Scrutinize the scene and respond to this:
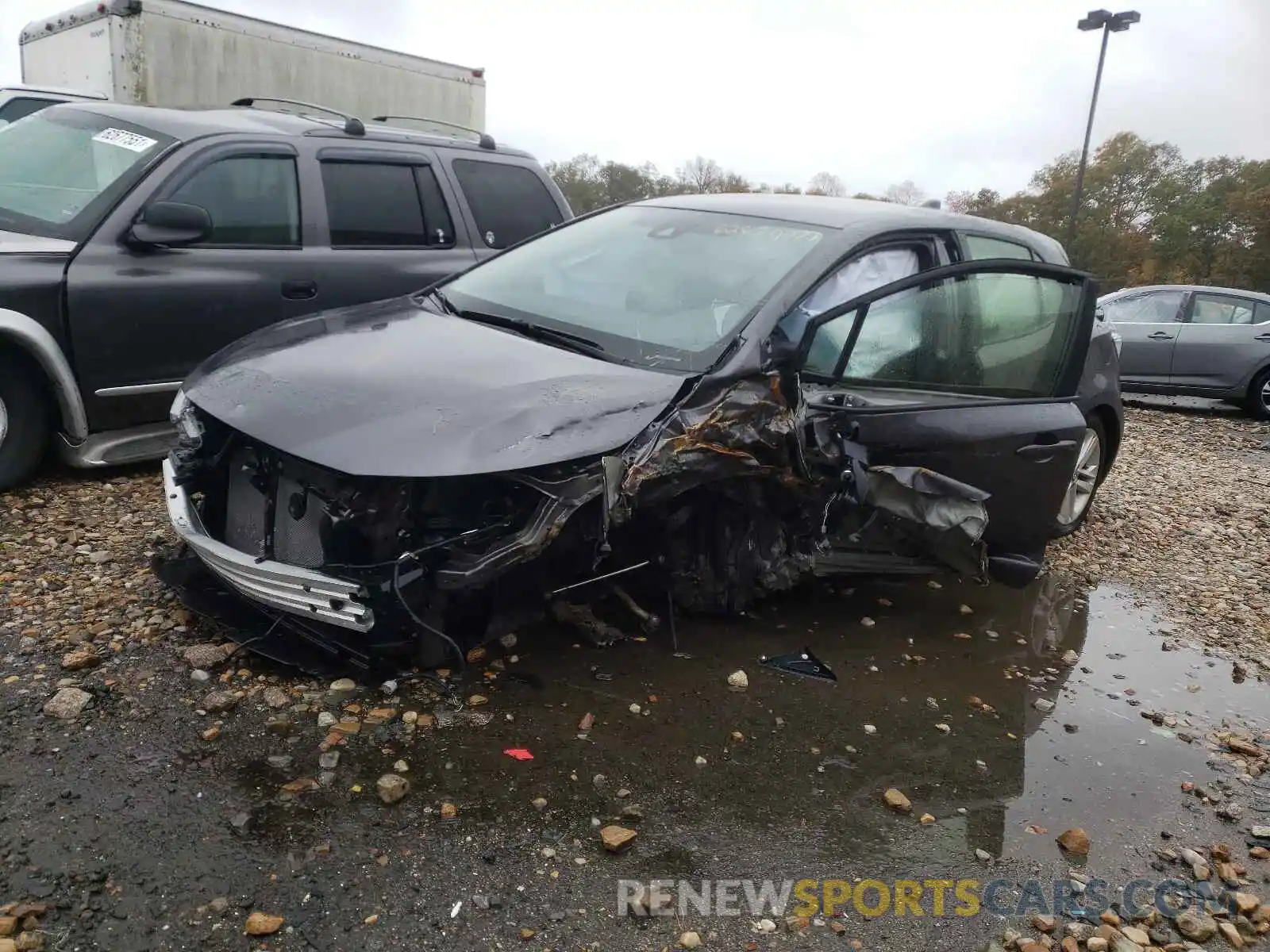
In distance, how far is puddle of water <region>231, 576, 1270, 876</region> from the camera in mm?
2613

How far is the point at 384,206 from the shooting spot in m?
5.55

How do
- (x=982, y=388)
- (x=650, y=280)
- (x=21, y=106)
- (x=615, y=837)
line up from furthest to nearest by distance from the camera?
(x=21, y=106) < (x=982, y=388) < (x=650, y=280) < (x=615, y=837)

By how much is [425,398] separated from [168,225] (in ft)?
7.82

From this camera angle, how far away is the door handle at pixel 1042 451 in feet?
12.5

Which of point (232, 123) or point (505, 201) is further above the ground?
point (232, 123)

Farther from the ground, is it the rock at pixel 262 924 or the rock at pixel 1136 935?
the rock at pixel 262 924

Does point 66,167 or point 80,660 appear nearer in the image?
point 80,660

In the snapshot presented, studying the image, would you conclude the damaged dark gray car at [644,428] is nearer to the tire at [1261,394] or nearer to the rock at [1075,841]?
the rock at [1075,841]

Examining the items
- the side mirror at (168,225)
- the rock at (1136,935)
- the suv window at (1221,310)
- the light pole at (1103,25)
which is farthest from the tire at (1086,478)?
the light pole at (1103,25)

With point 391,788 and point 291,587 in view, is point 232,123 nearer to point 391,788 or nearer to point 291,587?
point 291,587

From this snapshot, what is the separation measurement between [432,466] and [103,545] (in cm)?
208

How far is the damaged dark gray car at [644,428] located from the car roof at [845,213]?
0.02 metres

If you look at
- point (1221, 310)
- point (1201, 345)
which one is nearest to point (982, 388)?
point (1201, 345)

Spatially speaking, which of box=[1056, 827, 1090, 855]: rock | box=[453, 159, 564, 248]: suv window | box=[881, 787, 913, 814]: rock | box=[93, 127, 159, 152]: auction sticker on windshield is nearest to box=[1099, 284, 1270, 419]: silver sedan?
box=[453, 159, 564, 248]: suv window
